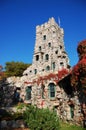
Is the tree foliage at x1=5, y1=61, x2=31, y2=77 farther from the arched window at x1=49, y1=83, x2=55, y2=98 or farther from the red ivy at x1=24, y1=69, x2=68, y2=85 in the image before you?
the arched window at x1=49, y1=83, x2=55, y2=98

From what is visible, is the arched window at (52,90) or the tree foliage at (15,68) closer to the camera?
the arched window at (52,90)

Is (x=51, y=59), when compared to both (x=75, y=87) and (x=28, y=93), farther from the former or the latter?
(x=75, y=87)

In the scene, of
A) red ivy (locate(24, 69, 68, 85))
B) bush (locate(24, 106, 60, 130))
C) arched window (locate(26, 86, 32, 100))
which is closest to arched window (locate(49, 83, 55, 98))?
red ivy (locate(24, 69, 68, 85))

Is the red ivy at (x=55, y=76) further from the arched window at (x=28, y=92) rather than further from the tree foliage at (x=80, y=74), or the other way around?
the tree foliage at (x=80, y=74)

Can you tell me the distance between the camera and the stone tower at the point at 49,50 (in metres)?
49.1

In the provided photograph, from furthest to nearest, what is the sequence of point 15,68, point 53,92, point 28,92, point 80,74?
1. point 15,68
2. point 28,92
3. point 53,92
4. point 80,74

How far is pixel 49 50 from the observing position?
2036 inches

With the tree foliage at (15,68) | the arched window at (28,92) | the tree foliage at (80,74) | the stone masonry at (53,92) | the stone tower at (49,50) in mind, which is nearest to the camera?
the tree foliage at (80,74)

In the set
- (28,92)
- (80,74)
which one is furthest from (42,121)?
(28,92)

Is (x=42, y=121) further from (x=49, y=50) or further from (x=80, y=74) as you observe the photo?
(x=49, y=50)

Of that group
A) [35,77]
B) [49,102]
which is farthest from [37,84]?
[49,102]

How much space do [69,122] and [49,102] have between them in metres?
4.98

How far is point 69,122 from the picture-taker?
2216 cm

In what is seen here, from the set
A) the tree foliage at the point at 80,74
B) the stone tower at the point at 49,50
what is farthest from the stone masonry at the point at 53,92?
the stone tower at the point at 49,50
